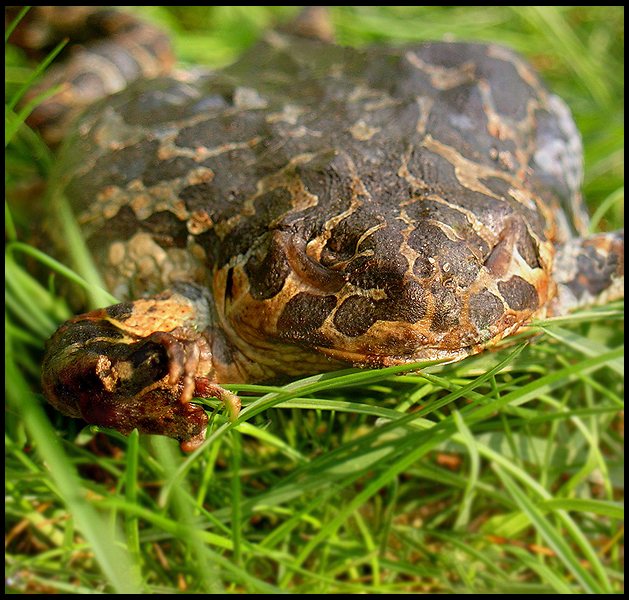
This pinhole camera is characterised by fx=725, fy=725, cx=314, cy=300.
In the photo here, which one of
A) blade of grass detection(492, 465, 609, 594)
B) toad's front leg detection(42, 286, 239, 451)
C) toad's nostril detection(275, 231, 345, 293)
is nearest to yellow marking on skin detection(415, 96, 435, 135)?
toad's nostril detection(275, 231, 345, 293)

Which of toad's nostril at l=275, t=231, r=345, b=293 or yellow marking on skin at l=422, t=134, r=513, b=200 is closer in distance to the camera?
toad's nostril at l=275, t=231, r=345, b=293

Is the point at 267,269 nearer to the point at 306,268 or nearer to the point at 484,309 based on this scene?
the point at 306,268

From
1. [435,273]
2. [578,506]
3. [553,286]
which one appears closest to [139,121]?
[435,273]

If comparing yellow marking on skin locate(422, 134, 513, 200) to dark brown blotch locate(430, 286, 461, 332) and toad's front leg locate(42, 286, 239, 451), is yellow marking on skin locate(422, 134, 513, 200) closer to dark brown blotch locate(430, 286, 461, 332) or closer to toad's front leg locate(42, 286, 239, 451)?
dark brown blotch locate(430, 286, 461, 332)

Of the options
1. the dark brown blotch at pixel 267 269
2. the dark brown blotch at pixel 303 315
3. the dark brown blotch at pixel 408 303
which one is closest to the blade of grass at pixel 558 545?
the dark brown blotch at pixel 408 303

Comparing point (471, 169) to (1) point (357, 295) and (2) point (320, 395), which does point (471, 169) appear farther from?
(2) point (320, 395)

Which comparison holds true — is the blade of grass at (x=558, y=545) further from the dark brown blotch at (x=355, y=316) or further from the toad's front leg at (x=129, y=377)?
the toad's front leg at (x=129, y=377)
